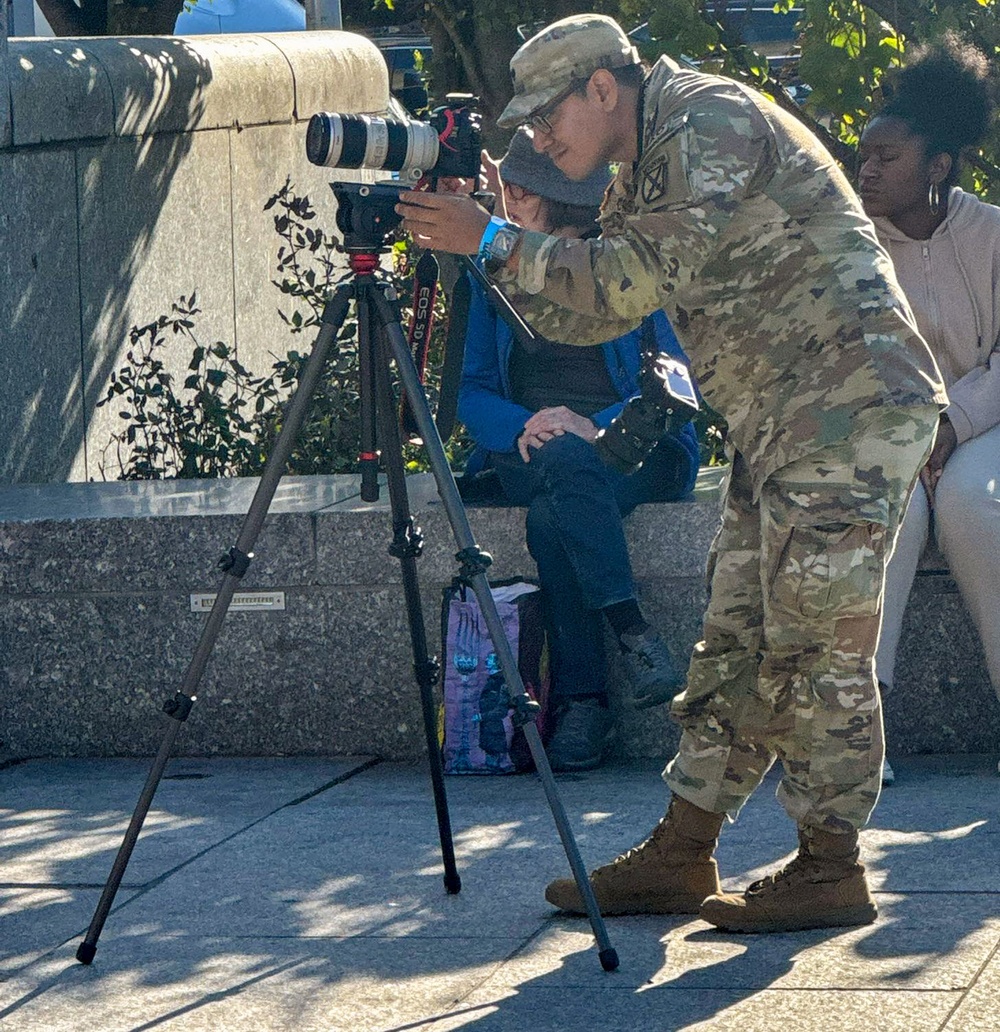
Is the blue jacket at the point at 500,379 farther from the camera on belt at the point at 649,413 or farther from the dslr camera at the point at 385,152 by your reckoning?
the dslr camera at the point at 385,152

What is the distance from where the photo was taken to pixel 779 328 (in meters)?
3.76

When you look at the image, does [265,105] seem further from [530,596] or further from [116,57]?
[530,596]

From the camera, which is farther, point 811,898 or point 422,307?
point 422,307

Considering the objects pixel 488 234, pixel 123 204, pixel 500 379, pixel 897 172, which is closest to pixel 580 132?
pixel 488 234

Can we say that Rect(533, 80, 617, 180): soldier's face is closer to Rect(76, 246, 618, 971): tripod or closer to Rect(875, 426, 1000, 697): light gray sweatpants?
Rect(76, 246, 618, 971): tripod

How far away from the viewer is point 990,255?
527 centimetres

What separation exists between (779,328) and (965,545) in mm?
1489

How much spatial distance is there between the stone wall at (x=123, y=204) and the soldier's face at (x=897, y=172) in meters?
3.20

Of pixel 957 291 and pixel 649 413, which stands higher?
pixel 957 291

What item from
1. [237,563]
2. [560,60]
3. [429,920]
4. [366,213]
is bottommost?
[429,920]

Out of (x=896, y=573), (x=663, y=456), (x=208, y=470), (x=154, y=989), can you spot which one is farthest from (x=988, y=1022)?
(x=208, y=470)

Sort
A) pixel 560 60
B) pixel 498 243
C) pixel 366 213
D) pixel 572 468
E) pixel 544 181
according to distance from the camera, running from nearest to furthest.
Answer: pixel 498 243, pixel 560 60, pixel 366 213, pixel 572 468, pixel 544 181

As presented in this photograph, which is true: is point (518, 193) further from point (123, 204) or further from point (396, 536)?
point (123, 204)

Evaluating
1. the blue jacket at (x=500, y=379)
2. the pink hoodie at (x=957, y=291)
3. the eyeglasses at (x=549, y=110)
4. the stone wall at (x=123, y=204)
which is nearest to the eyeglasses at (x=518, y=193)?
the blue jacket at (x=500, y=379)
